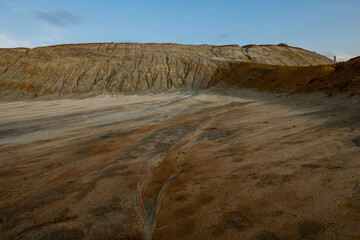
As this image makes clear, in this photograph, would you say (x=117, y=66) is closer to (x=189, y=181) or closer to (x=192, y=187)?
(x=189, y=181)

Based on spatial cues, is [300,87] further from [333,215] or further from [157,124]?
[333,215]

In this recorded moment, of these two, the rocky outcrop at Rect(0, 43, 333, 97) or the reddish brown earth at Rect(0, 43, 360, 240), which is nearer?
the reddish brown earth at Rect(0, 43, 360, 240)

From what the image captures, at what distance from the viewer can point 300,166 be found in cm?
290

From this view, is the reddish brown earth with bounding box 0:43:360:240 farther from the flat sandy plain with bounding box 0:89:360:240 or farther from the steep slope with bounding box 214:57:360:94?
the steep slope with bounding box 214:57:360:94

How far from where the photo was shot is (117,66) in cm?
2519

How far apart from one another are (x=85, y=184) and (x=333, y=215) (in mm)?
2768

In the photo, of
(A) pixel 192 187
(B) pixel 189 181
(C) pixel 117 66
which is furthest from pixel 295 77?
(C) pixel 117 66

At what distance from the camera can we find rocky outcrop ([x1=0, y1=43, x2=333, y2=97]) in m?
22.3

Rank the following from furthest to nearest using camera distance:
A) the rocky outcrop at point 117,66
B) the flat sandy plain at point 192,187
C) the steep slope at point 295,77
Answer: the rocky outcrop at point 117,66 → the steep slope at point 295,77 → the flat sandy plain at point 192,187

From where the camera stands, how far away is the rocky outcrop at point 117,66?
73.2 feet

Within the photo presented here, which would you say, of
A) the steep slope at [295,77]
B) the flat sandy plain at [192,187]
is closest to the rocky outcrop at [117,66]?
the steep slope at [295,77]

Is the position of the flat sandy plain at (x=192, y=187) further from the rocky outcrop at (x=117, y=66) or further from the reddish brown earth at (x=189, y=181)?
the rocky outcrop at (x=117, y=66)

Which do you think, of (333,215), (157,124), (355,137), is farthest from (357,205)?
(157,124)

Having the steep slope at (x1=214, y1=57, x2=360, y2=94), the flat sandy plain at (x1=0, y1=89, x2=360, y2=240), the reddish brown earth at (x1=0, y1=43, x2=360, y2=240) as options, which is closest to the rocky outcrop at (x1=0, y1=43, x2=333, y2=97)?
the steep slope at (x1=214, y1=57, x2=360, y2=94)
